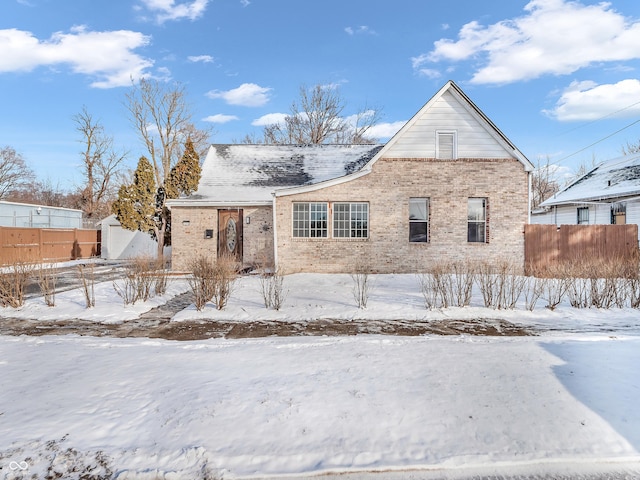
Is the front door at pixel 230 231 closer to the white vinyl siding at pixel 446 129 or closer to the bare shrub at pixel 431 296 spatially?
the white vinyl siding at pixel 446 129

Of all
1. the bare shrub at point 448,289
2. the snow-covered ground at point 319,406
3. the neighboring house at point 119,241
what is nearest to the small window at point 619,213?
the bare shrub at point 448,289

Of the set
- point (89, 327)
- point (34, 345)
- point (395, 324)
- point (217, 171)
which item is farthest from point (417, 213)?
point (34, 345)

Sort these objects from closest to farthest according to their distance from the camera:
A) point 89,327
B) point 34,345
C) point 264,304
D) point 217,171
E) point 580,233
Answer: point 34,345, point 89,327, point 264,304, point 580,233, point 217,171

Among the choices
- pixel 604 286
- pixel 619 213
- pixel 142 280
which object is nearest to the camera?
pixel 604 286

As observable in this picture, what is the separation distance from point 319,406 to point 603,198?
21067mm

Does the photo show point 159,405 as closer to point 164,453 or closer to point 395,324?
point 164,453

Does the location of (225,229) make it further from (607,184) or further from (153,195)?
(607,184)

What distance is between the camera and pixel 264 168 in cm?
1678

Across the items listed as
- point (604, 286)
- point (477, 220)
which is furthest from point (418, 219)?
point (604, 286)

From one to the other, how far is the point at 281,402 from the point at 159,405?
1210 mm

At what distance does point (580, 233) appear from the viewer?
41.9ft

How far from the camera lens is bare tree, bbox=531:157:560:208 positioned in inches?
1698

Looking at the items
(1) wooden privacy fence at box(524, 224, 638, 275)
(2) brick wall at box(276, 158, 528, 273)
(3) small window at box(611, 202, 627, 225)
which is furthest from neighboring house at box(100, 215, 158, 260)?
(3) small window at box(611, 202, 627, 225)

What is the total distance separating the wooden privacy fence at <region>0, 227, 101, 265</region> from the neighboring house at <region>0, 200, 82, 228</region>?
8.43 ft
